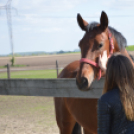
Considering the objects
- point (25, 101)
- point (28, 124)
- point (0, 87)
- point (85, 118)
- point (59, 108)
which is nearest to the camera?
point (85, 118)

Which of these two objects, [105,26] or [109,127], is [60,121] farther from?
[109,127]

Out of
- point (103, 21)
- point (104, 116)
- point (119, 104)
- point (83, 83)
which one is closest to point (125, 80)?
point (119, 104)

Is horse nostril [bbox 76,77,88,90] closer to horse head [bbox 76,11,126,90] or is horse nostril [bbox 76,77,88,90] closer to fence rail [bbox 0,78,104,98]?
horse head [bbox 76,11,126,90]

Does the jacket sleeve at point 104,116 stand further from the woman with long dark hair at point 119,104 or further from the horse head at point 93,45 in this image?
the horse head at point 93,45

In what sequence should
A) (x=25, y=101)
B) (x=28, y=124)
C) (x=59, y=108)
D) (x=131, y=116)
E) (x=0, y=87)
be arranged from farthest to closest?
(x=25, y=101) < (x=28, y=124) < (x=59, y=108) < (x=0, y=87) < (x=131, y=116)

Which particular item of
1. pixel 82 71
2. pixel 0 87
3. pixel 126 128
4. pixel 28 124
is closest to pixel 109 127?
pixel 126 128

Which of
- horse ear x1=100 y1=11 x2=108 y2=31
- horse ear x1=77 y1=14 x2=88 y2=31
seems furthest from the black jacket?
horse ear x1=77 y1=14 x2=88 y2=31

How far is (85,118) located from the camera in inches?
116

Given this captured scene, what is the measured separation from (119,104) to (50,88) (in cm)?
142

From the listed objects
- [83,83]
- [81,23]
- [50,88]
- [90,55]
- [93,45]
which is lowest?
[50,88]

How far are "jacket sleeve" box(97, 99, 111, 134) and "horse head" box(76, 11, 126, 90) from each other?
86 centimetres

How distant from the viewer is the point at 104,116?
1.49 metres

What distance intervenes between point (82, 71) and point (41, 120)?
4.05 m

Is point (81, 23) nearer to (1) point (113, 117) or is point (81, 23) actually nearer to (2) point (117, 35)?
(2) point (117, 35)
